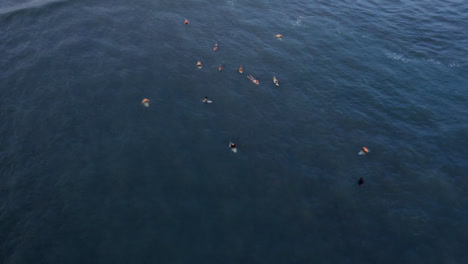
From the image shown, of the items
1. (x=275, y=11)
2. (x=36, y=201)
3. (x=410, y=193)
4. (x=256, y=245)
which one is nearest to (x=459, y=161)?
(x=410, y=193)

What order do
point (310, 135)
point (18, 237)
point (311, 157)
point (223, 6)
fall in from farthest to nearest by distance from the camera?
point (223, 6), point (310, 135), point (311, 157), point (18, 237)

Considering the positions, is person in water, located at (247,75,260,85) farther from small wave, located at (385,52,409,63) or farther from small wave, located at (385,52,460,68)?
small wave, located at (385,52,409,63)

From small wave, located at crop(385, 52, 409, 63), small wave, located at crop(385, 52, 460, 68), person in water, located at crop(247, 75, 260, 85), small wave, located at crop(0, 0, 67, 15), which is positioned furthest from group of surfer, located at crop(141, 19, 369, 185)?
small wave, located at crop(0, 0, 67, 15)

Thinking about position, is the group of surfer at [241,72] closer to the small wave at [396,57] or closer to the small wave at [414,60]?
the small wave at [396,57]

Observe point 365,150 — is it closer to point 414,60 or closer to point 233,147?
→ point 233,147

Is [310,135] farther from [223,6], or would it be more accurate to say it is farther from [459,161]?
[223,6]

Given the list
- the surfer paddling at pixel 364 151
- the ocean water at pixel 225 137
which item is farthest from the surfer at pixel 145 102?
the surfer paddling at pixel 364 151

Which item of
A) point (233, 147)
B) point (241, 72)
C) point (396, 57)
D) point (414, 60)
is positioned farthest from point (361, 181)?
point (414, 60)

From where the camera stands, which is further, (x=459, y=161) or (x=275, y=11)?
(x=275, y=11)
